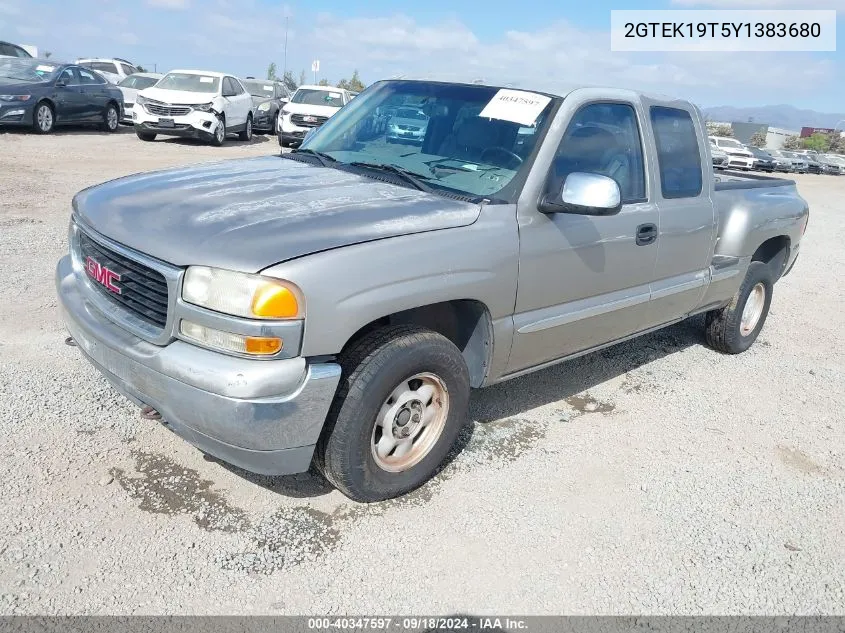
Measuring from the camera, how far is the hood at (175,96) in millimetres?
16156

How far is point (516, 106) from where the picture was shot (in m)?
3.70

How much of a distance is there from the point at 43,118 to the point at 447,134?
14.5m

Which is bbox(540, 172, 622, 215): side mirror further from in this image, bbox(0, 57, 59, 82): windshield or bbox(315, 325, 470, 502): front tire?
bbox(0, 57, 59, 82): windshield

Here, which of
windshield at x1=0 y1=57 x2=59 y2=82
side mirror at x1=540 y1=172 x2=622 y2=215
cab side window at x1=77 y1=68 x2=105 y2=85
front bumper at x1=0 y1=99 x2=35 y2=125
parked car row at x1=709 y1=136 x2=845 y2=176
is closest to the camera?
side mirror at x1=540 y1=172 x2=622 y2=215

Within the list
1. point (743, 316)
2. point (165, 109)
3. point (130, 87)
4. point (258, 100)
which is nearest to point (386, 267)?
point (743, 316)

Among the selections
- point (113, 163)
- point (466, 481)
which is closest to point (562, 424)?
point (466, 481)

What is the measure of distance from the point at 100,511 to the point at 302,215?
1.47 meters

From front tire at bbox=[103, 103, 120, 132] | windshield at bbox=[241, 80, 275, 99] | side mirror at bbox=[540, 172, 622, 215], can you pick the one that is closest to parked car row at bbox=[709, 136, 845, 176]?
windshield at bbox=[241, 80, 275, 99]

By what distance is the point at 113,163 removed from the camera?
12.7 meters

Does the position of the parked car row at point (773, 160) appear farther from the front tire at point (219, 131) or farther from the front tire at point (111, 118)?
the front tire at point (111, 118)

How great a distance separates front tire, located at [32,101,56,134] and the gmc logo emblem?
13910 mm

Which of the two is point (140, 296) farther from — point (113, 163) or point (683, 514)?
point (113, 163)

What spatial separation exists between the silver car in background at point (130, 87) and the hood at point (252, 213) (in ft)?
56.6

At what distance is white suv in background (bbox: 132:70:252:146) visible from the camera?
1614 cm
